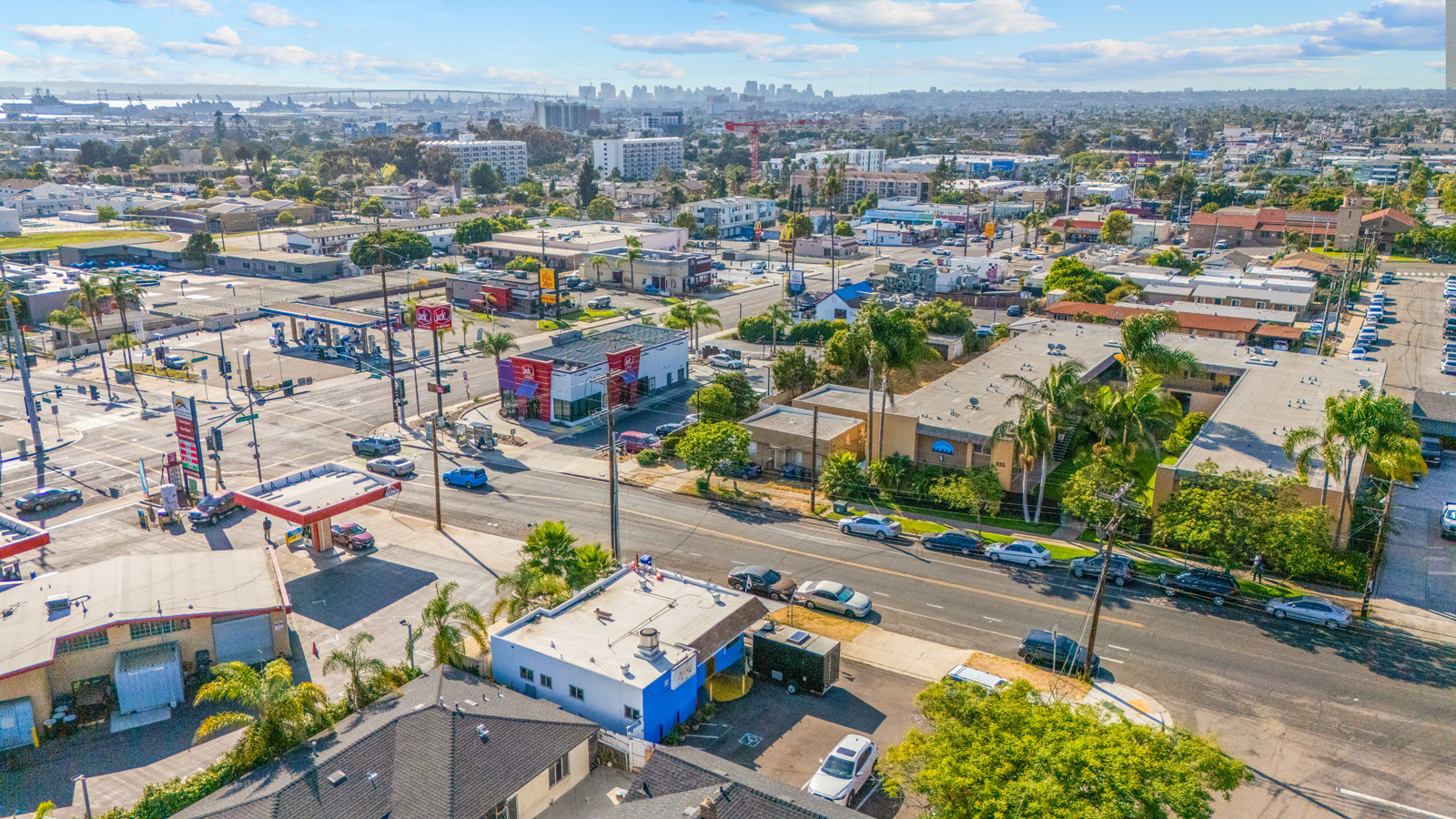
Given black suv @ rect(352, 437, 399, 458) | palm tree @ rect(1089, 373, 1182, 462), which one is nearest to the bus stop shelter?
black suv @ rect(352, 437, 399, 458)

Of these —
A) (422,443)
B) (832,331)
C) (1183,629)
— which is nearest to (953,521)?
(1183,629)

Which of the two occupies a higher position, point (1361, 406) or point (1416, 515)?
A: point (1361, 406)

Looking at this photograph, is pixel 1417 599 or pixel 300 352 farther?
pixel 300 352

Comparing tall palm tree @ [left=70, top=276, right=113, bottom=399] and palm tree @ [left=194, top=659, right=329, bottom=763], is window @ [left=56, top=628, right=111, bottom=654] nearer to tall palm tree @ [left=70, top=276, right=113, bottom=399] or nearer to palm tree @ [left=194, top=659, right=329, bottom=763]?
palm tree @ [left=194, top=659, right=329, bottom=763]

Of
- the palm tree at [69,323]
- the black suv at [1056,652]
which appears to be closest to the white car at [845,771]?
the black suv at [1056,652]

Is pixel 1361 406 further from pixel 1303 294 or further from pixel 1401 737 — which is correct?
pixel 1303 294

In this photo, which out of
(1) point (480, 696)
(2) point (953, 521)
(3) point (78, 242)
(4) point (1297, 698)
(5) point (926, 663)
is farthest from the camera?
(3) point (78, 242)

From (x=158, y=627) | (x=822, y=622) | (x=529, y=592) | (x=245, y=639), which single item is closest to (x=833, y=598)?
(x=822, y=622)

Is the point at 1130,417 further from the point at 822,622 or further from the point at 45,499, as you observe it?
the point at 45,499
